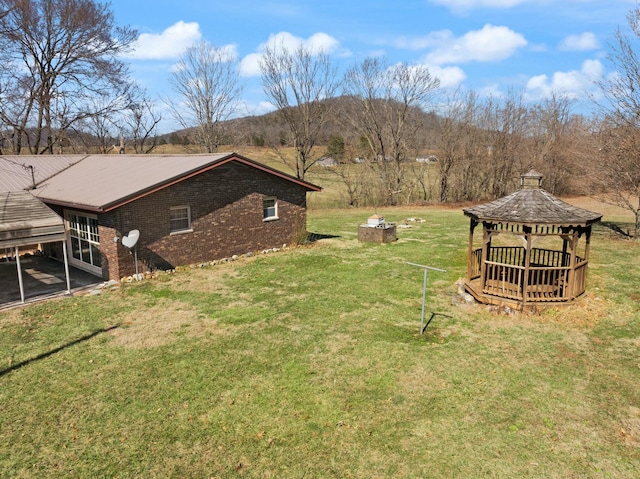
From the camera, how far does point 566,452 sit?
564 centimetres

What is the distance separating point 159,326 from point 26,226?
16.0 feet

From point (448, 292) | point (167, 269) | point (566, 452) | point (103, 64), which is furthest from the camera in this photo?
point (103, 64)

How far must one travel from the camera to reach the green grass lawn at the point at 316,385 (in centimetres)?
555

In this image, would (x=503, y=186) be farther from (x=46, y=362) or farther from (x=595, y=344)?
(x=46, y=362)

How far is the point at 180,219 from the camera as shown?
1474 centimetres

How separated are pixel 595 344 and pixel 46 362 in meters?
10.9

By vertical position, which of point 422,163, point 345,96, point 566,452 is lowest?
point 566,452

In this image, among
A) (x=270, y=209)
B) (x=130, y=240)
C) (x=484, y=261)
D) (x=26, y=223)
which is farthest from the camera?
(x=270, y=209)

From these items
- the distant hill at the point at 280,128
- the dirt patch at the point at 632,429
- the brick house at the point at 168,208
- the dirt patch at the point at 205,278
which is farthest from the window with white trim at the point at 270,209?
the distant hill at the point at 280,128

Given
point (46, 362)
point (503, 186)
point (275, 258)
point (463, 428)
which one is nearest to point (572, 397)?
point (463, 428)

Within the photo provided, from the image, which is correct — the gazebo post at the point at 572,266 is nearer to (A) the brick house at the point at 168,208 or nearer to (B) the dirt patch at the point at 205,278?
(B) the dirt patch at the point at 205,278

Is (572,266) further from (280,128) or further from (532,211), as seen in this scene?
(280,128)

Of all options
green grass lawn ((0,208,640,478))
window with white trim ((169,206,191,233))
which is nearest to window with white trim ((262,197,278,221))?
window with white trim ((169,206,191,233))

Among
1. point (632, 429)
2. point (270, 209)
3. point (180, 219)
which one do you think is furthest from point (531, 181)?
point (180, 219)
